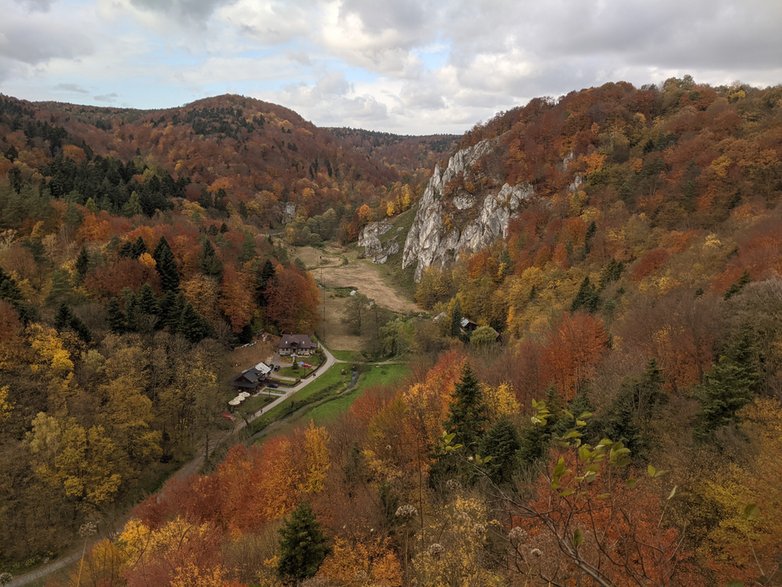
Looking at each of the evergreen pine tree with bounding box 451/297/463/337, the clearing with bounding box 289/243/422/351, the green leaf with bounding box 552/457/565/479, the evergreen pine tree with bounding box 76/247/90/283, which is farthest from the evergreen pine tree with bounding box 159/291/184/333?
the green leaf with bounding box 552/457/565/479

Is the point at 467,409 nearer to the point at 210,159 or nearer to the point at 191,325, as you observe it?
the point at 191,325

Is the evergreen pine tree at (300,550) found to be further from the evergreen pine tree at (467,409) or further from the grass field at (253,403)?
the grass field at (253,403)

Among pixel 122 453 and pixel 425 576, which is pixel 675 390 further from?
pixel 122 453

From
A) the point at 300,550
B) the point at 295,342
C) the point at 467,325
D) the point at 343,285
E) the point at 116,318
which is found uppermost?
the point at 116,318

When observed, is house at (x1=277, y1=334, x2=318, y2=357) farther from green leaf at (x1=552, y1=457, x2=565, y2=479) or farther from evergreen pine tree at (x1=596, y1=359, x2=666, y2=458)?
green leaf at (x1=552, y1=457, x2=565, y2=479)

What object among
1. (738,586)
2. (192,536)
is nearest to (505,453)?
(192,536)

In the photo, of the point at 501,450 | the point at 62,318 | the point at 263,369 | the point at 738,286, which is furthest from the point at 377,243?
the point at 501,450

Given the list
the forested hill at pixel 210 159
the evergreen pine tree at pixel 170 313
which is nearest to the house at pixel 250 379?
the evergreen pine tree at pixel 170 313
